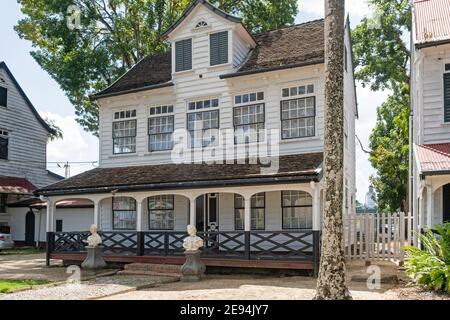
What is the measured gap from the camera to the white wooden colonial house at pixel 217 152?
612 inches

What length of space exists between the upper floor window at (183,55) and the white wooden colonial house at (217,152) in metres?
0.05

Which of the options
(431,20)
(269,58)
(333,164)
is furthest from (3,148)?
(333,164)

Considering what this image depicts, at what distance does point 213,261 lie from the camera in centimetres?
1555

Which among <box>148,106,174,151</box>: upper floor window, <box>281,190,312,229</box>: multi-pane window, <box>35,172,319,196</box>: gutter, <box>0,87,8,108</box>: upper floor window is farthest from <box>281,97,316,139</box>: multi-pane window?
<box>0,87,8,108</box>: upper floor window

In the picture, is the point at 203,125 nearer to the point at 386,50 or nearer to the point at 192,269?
the point at 192,269

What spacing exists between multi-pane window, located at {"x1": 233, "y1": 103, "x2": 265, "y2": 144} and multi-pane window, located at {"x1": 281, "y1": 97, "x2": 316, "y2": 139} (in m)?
0.85

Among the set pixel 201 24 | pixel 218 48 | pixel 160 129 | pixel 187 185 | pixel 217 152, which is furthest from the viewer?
pixel 160 129

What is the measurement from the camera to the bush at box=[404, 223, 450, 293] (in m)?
10.5

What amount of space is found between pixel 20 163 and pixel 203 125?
54.5 ft

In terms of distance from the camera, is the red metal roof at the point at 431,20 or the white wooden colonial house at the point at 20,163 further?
the white wooden colonial house at the point at 20,163

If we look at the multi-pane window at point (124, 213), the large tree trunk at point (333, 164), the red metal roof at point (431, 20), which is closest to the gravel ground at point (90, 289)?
the multi-pane window at point (124, 213)

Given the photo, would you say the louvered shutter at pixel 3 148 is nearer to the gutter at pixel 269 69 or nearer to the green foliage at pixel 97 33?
the green foliage at pixel 97 33

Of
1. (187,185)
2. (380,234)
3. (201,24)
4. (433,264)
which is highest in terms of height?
(201,24)
